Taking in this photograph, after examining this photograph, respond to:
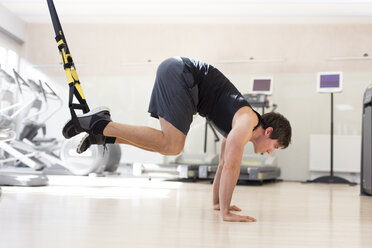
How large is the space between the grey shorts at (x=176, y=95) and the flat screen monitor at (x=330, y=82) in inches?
183

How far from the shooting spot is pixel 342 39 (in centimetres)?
783

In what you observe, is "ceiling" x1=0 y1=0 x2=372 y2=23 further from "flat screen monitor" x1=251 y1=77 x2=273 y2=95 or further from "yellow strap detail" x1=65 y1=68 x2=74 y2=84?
"yellow strap detail" x1=65 y1=68 x2=74 y2=84

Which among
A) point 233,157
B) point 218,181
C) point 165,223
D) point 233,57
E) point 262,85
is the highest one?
point 233,57

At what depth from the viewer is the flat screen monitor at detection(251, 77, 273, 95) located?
7.11m

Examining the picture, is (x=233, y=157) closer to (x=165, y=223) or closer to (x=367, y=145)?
(x=165, y=223)

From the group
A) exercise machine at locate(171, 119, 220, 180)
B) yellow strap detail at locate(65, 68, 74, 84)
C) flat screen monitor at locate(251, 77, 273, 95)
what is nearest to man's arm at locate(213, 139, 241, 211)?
yellow strap detail at locate(65, 68, 74, 84)

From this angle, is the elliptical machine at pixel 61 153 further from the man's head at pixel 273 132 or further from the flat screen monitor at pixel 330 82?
the man's head at pixel 273 132

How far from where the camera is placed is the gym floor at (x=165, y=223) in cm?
185

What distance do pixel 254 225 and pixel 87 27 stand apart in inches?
283

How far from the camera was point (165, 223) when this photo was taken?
7.79 feet

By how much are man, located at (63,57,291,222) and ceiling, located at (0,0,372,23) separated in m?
5.00

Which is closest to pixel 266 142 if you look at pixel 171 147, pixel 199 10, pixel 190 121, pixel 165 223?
pixel 190 121

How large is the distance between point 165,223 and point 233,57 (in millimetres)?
6143

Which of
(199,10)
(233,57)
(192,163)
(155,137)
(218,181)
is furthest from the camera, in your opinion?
(233,57)
